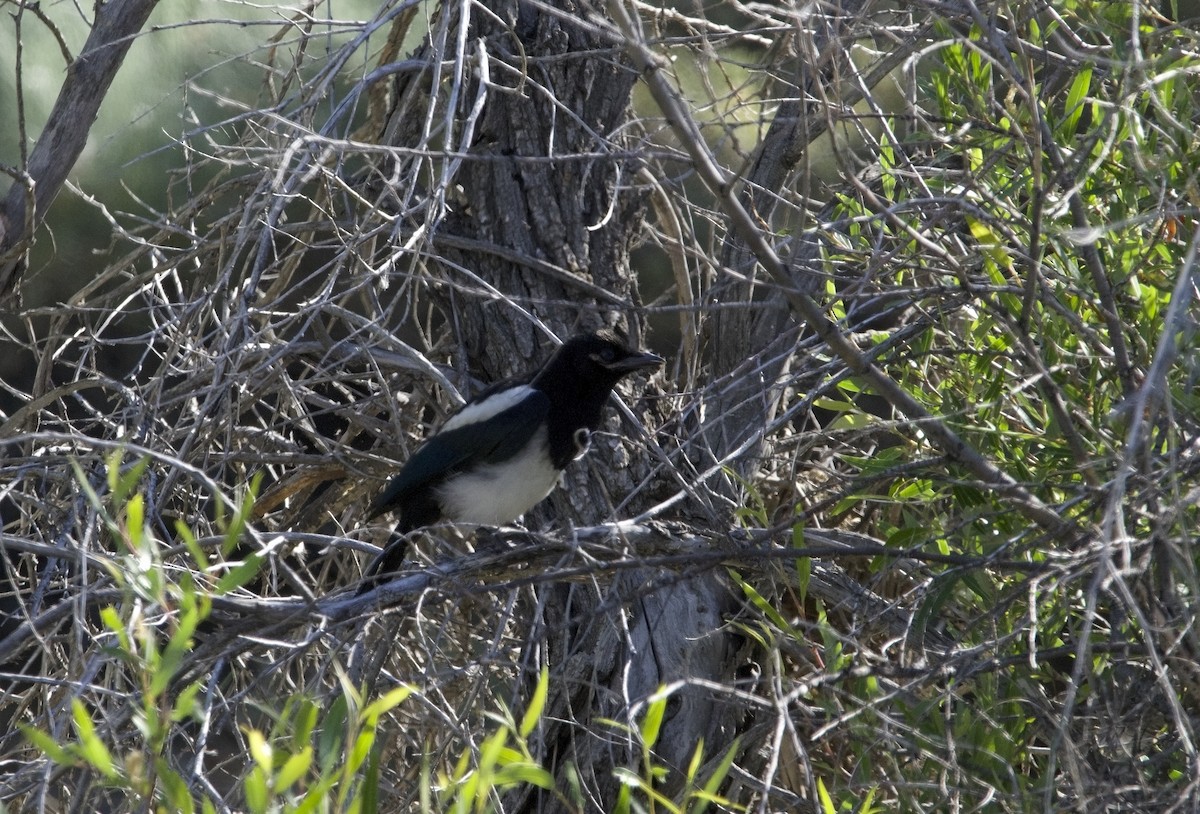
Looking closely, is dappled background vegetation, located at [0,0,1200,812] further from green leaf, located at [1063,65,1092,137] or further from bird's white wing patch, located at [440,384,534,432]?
bird's white wing patch, located at [440,384,534,432]

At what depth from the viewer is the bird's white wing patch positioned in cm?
333

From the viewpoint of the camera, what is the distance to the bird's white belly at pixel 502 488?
337 centimetres

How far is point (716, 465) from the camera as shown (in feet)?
7.45

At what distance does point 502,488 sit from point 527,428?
7.5 inches

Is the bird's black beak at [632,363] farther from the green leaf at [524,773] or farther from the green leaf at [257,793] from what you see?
the green leaf at [257,793]

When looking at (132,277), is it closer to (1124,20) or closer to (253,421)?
(253,421)

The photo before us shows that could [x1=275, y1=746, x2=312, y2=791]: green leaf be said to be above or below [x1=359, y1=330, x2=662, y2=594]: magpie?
above

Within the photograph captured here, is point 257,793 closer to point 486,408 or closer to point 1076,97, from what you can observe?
point 1076,97

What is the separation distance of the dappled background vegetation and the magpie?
14 centimetres

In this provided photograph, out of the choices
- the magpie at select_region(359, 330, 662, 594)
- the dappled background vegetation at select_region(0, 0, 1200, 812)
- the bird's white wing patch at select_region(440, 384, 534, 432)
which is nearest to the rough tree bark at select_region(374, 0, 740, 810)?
the dappled background vegetation at select_region(0, 0, 1200, 812)

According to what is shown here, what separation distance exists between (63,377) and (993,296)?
5.52 metres

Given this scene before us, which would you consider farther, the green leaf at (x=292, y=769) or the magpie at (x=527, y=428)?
the magpie at (x=527, y=428)

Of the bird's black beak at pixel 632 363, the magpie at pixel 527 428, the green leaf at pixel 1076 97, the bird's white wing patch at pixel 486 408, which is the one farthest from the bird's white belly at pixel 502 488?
the green leaf at pixel 1076 97

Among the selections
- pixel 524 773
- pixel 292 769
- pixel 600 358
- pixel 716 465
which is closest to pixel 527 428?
pixel 600 358
